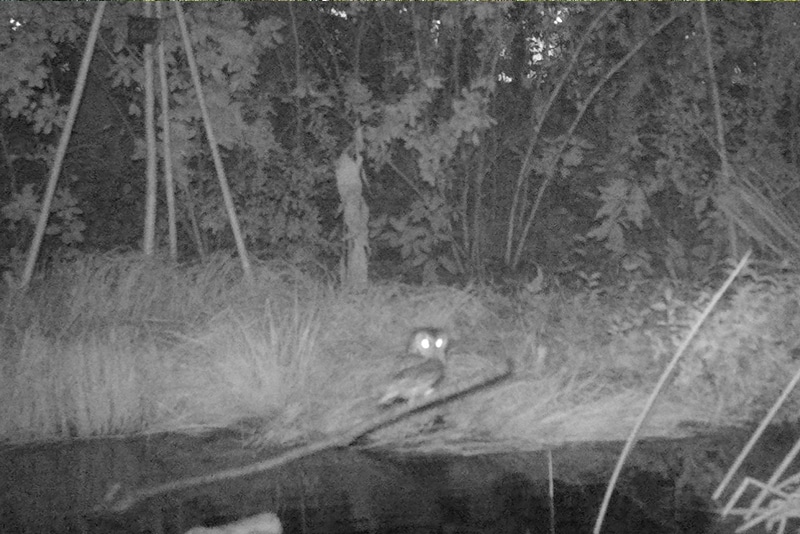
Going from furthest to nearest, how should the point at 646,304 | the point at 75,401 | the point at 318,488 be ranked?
the point at 646,304, the point at 75,401, the point at 318,488

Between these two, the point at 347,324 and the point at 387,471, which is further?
the point at 347,324

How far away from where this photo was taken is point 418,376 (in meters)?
5.67

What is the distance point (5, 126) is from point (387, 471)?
560 cm

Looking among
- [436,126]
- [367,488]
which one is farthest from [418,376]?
[436,126]

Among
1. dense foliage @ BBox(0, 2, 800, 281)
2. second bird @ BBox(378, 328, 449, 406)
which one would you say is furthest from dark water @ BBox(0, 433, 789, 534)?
dense foliage @ BBox(0, 2, 800, 281)

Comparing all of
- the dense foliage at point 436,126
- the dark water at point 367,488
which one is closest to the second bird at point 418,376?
the dark water at point 367,488

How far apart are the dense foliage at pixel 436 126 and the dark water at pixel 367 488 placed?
315 cm

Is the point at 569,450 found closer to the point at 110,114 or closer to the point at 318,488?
the point at 318,488

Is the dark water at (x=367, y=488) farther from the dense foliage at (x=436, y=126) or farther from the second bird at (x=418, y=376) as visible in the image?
the dense foliage at (x=436, y=126)

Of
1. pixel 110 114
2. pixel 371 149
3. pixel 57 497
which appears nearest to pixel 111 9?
pixel 110 114

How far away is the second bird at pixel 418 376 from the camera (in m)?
5.65

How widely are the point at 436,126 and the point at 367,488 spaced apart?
167 inches

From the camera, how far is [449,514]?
4.38 meters

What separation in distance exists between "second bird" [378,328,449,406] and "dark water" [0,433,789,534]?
0.54 metres
